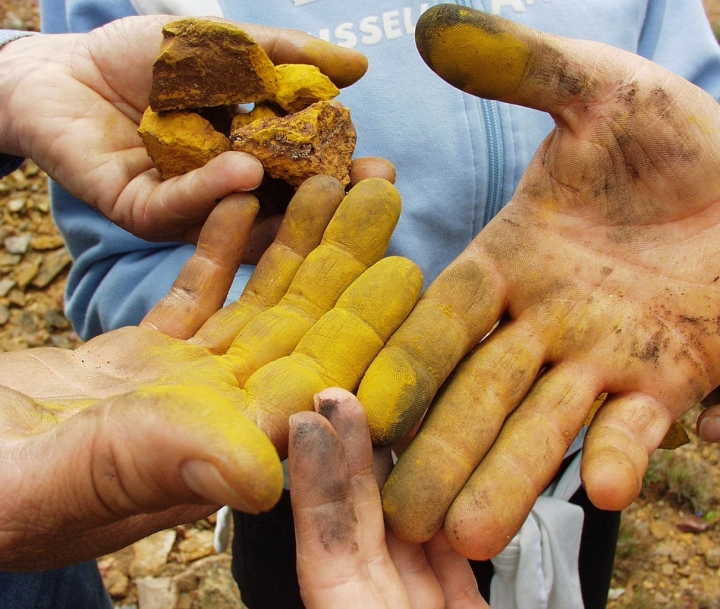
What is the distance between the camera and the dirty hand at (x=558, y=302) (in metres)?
1.24

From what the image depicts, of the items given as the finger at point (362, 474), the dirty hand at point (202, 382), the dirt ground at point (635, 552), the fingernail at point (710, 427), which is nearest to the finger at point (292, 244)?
the dirty hand at point (202, 382)

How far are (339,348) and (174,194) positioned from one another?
628mm

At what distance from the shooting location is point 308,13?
1.88 metres

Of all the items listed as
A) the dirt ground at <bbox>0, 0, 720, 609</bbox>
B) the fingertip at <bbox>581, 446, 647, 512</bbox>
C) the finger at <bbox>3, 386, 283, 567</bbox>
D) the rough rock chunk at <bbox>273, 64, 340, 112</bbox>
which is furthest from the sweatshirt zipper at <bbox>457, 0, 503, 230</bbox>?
the dirt ground at <bbox>0, 0, 720, 609</bbox>

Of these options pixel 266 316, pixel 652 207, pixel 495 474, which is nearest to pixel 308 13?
pixel 266 316

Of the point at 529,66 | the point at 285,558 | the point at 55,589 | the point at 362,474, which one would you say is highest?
the point at 529,66

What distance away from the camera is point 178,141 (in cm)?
166

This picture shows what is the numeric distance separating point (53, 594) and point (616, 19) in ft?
7.28

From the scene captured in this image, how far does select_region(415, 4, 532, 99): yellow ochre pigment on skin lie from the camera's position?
1.32 m

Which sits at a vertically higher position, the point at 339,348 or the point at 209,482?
the point at 209,482

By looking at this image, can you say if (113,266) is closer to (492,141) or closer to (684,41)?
(492,141)

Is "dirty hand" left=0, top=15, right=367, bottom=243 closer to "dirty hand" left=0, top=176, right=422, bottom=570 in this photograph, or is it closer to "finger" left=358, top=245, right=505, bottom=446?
"dirty hand" left=0, top=176, right=422, bottom=570

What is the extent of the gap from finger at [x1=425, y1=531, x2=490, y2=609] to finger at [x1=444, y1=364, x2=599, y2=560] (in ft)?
0.34

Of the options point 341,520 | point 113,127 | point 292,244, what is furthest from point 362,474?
point 113,127
